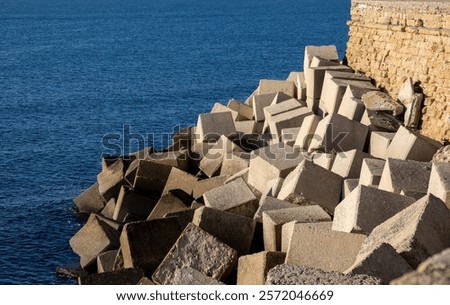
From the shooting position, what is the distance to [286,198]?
1018 cm

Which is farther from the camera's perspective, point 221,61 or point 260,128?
point 221,61

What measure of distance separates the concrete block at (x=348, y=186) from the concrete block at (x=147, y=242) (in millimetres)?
2103

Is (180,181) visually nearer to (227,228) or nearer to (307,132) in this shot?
(307,132)

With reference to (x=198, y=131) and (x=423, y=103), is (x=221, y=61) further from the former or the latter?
(x=423, y=103)

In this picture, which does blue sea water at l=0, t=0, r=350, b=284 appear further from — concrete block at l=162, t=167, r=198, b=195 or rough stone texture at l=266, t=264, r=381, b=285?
rough stone texture at l=266, t=264, r=381, b=285

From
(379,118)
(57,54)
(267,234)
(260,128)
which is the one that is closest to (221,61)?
(57,54)

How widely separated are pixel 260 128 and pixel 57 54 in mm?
32736

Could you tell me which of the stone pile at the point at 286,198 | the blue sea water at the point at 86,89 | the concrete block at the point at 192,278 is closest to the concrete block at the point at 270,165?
the stone pile at the point at 286,198

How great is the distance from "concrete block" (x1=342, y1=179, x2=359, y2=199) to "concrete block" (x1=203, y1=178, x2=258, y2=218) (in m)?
1.14

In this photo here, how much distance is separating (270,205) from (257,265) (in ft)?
5.80

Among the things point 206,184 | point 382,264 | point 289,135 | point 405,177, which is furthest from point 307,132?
point 382,264

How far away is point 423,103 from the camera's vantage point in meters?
12.4

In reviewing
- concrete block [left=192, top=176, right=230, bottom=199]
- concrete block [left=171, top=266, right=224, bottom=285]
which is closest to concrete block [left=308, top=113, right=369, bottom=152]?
concrete block [left=192, top=176, right=230, bottom=199]

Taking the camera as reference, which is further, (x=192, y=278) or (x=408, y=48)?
(x=408, y=48)
